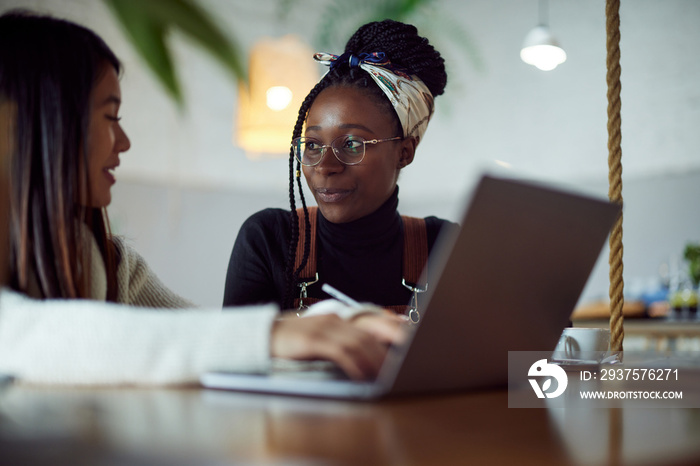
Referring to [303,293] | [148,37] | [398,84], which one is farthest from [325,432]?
[398,84]

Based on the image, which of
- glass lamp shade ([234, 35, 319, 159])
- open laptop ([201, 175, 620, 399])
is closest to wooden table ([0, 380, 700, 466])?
open laptop ([201, 175, 620, 399])

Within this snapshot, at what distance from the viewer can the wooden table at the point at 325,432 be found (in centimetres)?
34

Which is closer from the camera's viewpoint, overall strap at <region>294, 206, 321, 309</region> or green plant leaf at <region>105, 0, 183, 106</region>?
green plant leaf at <region>105, 0, 183, 106</region>

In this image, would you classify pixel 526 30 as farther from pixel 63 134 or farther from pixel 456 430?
pixel 456 430

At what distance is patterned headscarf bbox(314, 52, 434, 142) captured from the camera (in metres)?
1.50

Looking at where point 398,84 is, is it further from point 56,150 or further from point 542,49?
point 542,49

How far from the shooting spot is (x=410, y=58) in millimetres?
1532

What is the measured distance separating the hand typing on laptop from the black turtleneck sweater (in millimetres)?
863

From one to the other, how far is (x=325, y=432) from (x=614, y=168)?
735mm

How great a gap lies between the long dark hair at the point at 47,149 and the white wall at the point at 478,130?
3.36m

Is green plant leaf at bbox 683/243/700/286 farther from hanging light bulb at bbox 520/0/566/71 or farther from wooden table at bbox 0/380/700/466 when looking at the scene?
wooden table at bbox 0/380/700/466

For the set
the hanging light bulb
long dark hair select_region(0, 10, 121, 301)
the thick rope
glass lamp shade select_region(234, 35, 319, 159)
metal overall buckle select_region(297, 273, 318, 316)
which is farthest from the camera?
the hanging light bulb

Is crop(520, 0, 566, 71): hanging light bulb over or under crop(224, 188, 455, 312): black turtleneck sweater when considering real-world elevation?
over

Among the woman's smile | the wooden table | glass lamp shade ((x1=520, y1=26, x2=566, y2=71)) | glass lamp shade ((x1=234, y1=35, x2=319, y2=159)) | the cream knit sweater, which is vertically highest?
glass lamp shade ((x1=520, y1=26, x2=566, y2=71))
